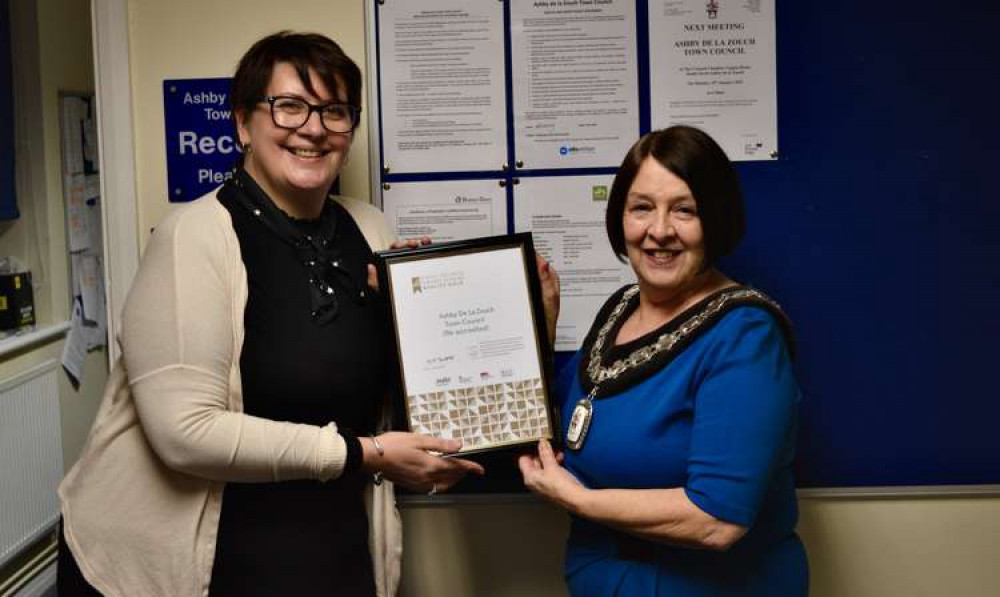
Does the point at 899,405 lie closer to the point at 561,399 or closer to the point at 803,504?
the point at 803,504

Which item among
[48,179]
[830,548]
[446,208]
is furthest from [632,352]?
[48,179]

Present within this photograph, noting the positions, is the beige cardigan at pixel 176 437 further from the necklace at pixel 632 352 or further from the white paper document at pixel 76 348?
the white paper document at pixel 76 348

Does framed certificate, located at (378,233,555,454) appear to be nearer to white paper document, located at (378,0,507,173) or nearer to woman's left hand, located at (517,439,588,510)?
woman's left hand, located at (517,439,588,510)

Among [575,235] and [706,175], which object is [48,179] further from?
[706,175]

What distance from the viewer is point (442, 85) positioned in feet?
6.68

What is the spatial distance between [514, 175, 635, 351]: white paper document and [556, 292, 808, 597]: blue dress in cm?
47

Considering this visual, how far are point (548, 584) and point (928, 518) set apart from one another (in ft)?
3.04

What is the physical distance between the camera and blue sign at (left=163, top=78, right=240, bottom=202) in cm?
204

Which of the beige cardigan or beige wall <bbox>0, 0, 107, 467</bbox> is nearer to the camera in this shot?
the beige cardigan

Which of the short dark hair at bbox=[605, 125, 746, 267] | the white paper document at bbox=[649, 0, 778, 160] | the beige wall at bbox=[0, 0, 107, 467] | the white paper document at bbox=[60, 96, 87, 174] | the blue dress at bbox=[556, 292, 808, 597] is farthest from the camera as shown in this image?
the white paper document at bbox=[60, 96, 87, 174]

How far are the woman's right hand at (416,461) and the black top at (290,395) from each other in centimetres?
6

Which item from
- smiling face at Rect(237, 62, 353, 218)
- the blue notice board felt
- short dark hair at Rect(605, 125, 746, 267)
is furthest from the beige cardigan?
the blue notice board felt

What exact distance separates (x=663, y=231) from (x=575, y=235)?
0.58 metres

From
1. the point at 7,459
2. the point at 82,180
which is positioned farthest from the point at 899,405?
the point at 82,180
